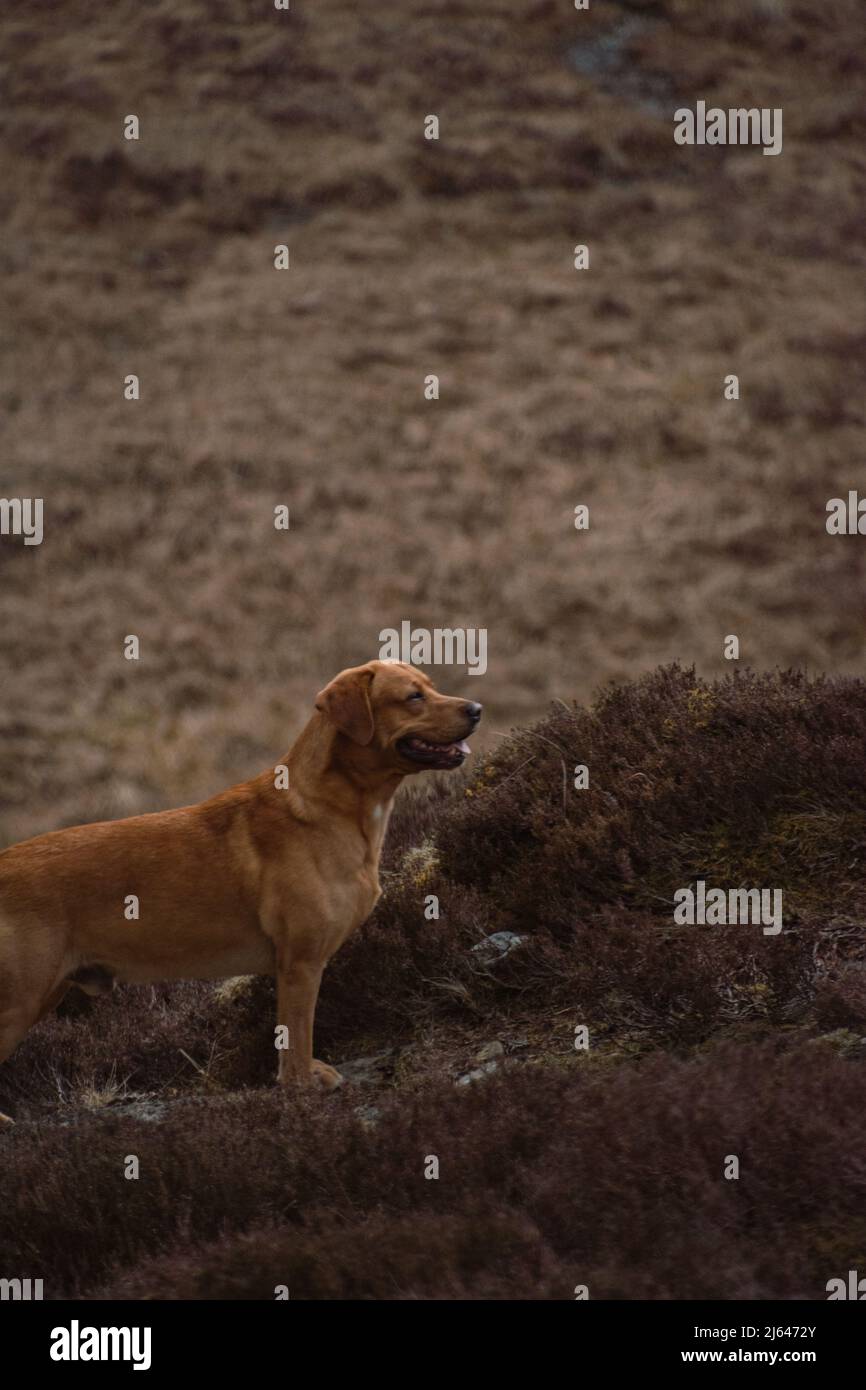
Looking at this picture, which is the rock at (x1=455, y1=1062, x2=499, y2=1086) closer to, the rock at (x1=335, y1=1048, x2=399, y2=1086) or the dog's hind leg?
the rock at (x1=335, y1=1048, x2=399, y2=1086)

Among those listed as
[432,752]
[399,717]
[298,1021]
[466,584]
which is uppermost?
[466,584]

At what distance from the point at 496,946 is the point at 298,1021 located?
3.38ft

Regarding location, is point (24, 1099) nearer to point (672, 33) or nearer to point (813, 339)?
point (813, 339)

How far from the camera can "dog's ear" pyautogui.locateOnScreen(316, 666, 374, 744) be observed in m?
5.61

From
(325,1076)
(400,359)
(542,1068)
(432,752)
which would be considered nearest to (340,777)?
(432,752)

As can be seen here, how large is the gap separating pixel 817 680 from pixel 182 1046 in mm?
3612

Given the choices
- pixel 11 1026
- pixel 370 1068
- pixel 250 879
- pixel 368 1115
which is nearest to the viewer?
pixel 368 1115

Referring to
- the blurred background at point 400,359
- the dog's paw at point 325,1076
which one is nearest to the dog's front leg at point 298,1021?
the dog's paw at point 325,1076

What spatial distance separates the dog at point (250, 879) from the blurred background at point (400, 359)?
379 inches

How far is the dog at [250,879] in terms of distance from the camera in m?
5.43

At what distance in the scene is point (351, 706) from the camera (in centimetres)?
562

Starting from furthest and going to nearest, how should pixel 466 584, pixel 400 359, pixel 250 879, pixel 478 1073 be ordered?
pixel 400 359 → pixel 466 584 → pixel 250 879 → pixel 478 1073

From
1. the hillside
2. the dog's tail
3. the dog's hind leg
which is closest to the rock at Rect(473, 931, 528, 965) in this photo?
the hillside

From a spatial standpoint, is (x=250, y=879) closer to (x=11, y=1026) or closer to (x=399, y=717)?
(x=399, y=717)
